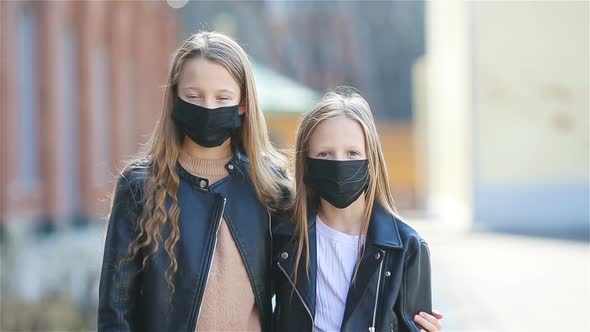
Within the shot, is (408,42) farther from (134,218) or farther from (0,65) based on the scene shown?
(134,218)

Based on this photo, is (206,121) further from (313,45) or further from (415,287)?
(313,45)

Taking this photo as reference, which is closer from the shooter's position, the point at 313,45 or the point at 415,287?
the point at 415,287

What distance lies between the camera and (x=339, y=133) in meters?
2.93

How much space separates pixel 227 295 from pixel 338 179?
1.94ft

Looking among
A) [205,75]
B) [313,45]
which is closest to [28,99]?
[205,75]

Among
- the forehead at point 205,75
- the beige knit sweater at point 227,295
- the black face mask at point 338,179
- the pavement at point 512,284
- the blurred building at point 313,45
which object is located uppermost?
the blurred building at point 313,45

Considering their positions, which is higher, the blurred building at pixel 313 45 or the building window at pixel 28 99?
the blurred building at pixel 313 45

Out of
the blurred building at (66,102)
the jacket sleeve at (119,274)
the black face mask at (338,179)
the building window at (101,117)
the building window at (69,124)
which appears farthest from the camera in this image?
the building window at (101,117)

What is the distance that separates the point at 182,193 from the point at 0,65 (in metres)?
9.93

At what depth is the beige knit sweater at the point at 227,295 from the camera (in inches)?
107

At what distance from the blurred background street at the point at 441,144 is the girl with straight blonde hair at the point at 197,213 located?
4200 mm

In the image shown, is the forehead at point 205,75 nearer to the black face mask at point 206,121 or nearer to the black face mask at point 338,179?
the black face mask at point 206,121

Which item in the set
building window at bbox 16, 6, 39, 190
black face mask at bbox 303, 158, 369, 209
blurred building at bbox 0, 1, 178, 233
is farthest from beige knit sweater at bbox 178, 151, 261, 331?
building window at bbox 16, 6, 39, 190

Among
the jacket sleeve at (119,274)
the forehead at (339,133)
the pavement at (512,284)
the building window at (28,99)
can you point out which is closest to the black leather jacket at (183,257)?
the jacket sleeve at (119,274)
